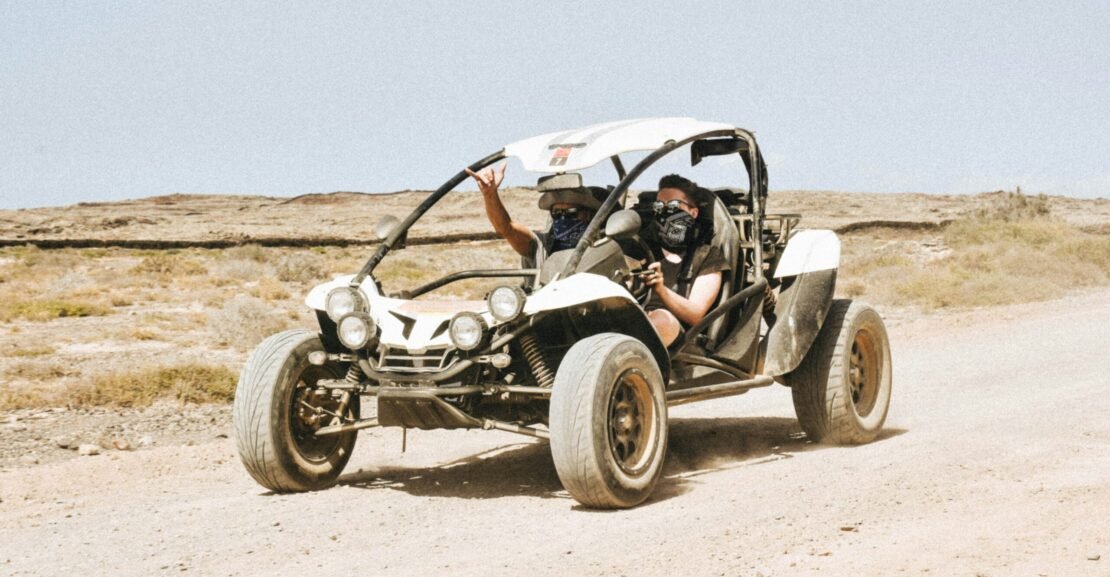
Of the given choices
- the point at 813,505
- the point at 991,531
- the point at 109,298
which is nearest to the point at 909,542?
the point at 991,531

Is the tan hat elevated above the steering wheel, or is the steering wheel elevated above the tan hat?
the tan hat

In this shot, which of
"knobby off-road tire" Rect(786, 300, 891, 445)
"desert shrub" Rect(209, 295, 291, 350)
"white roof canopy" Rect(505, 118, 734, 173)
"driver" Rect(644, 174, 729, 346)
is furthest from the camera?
"desert shrub" Rect(209, 295, 291, 350)

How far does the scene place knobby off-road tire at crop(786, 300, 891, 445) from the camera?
8766 millimetres

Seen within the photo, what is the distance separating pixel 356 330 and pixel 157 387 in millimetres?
6625

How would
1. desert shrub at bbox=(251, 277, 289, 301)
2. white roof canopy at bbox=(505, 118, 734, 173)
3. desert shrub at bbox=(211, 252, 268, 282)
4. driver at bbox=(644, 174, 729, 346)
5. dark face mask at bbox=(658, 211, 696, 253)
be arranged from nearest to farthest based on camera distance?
white roof canopy at bbox=(505, 118, 734, 173) < driver at bbox=(644, 174, 729, 346) < dark face mask at bbox=(658, 211, 696, 253) < desert shrub at bbox=(251, 277, 289, 301) < desert shrub at bbox=(211, 252, 268, 282)

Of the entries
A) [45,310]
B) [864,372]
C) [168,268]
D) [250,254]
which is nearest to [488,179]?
[864,372]

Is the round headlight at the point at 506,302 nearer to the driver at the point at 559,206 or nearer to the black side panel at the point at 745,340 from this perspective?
the driver at the point at 559,206

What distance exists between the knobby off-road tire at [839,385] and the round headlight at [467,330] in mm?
2935

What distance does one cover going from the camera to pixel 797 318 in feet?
28.2

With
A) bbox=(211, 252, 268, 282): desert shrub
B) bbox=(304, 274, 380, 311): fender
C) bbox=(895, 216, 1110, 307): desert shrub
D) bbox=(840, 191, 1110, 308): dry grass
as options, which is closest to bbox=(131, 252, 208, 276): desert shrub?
bbox=(211, 252, 268, 282): desert shrub

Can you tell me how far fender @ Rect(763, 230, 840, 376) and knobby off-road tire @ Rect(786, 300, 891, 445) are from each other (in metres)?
0.17

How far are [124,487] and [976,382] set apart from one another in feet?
26.0

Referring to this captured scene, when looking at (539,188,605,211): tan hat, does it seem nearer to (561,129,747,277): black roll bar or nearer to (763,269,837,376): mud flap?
(561,129,747,277): black roll bar

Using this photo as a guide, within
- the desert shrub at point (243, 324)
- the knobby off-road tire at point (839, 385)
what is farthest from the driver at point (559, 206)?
the desert shrub at point (243, 324)
